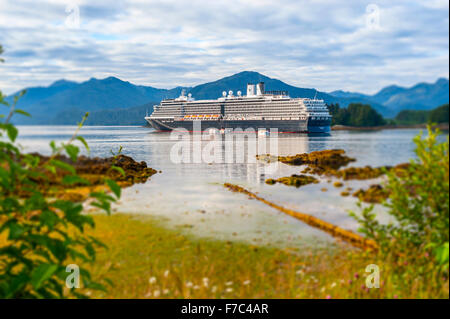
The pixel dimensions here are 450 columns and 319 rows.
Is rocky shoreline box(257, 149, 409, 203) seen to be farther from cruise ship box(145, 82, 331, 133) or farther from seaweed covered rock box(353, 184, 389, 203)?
cruise ship box(145, 82, 331, 133)

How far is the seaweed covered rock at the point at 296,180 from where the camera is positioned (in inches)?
163

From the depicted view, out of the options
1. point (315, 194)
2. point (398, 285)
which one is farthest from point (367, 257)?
point (315, 194)

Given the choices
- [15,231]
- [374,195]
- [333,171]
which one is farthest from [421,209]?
Result: [15,231]

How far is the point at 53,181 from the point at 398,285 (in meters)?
3.37

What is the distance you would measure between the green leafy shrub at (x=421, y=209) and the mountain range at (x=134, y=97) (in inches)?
43.1

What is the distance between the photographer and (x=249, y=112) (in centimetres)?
484

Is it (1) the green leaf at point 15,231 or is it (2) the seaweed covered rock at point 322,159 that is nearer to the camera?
(1) the green leaf at point 15,231

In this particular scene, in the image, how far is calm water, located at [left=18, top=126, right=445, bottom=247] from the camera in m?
3.85

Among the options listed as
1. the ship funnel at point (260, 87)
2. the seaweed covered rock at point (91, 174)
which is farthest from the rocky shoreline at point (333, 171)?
the seaweed covered rock at point (91, 174)

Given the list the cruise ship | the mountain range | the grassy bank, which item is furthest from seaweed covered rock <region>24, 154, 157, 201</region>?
the cruise ship

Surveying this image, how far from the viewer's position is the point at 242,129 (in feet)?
16.1

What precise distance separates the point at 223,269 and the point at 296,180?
1.25 metres

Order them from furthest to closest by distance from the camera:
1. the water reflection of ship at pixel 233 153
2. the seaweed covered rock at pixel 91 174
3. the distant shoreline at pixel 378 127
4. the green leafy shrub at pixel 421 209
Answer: the water reflection of ship at pixel 233 153 → the distant shoreline at pixel 378 127 → the seaweed covered rock at pixel 91 174 → the green leafy shrub at pixel 421 209

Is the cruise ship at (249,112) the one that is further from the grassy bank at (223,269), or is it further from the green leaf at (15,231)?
the green leaf at (15,231)
